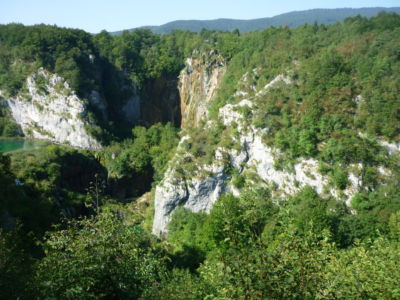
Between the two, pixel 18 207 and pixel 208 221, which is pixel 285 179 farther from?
pixel 18 207

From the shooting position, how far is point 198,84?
63281mm

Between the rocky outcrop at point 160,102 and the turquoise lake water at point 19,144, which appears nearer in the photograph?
the turquoise lake water at point 19,144

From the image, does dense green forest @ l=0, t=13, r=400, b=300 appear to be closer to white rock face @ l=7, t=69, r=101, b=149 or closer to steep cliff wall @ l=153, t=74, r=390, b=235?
steep cliff wall @ l=153, t=74, r=390, b=235

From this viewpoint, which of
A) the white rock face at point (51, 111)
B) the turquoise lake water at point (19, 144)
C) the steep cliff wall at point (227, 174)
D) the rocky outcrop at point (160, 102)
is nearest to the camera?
the steep cliff wall at point (227, 174)

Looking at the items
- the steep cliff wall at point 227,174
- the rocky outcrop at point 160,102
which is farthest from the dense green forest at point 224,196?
the rocky outcrop at point 160,102

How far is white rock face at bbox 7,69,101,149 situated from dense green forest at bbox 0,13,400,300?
2.18 metres

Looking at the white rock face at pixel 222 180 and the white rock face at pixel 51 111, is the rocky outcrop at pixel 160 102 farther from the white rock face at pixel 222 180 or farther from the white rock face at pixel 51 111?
the white rock face at pixel 222 180

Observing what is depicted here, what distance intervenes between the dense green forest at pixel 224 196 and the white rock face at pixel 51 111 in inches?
85.7

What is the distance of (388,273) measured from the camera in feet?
31.9

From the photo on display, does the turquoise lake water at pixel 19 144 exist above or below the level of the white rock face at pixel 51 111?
below

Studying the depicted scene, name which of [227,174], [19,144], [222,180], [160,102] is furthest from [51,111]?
[227,174]

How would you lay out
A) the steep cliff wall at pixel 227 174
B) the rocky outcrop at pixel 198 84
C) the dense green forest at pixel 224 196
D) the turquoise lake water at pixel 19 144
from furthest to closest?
1. the rocky outcrop at pixel 198 84
2. the turquoise lake water at pixel 19 144
3. the steep cliff wall at pixel 227 174
4. the dense green forest at pixel 224 196

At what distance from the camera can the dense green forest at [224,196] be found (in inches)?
276

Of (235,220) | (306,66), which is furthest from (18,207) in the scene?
(306,66)
